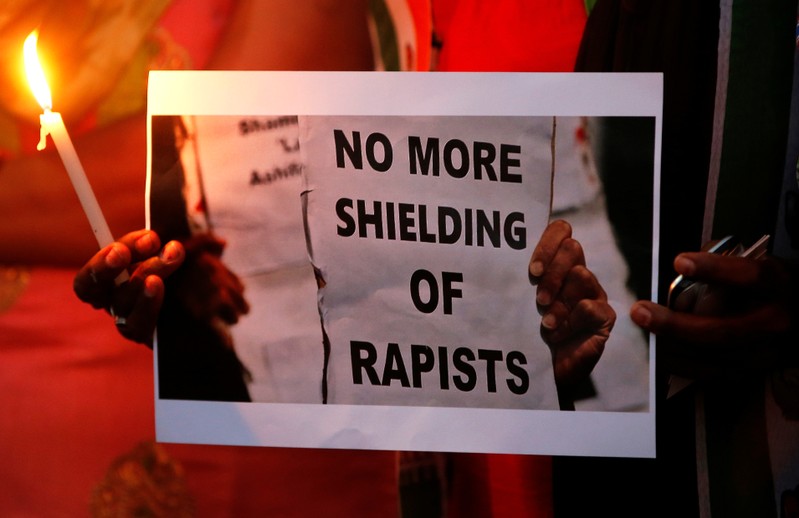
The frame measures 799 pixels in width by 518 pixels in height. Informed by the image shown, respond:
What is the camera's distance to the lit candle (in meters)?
0.54

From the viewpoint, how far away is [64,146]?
Answer: 0.55m

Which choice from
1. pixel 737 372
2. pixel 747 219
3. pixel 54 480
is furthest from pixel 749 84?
pixel 54 480

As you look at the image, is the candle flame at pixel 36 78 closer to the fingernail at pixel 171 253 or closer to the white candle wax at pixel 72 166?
the white candle wax at pixel 72 166

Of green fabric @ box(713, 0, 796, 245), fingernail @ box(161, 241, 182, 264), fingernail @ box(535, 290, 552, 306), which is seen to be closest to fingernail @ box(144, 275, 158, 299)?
fingernail @ box(161, 241, 182, 264)

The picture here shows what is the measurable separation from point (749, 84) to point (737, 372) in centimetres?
23

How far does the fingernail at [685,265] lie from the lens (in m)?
0.52

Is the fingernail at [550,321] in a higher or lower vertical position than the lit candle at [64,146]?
lower

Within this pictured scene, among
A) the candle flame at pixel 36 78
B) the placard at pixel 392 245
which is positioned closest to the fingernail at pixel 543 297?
the placard at pixel 392 245

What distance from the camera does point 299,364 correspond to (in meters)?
0.58

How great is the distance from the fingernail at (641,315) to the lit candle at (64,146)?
1.37ft

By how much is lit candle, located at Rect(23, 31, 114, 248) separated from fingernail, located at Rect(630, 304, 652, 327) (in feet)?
1.37

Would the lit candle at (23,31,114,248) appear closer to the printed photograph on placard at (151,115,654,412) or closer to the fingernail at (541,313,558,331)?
the printed photograph on placard at (151,115,654,412)

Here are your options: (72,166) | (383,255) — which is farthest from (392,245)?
(72,166)

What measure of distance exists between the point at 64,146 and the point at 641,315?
0.47 meters
